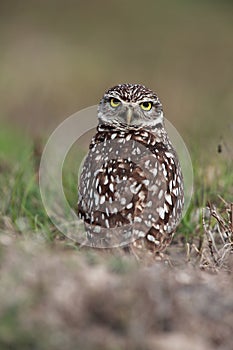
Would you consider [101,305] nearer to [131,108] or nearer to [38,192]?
[131,108]

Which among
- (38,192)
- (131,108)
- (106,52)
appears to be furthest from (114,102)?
(106,52)

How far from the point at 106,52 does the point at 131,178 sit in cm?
1707

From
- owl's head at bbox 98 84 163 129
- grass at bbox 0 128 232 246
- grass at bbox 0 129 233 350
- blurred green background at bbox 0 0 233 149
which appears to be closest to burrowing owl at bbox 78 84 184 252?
owl's head at bbox 98 84 163 129

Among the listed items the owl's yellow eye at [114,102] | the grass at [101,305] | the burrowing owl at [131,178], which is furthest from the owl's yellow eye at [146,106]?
the grass at [101,305]

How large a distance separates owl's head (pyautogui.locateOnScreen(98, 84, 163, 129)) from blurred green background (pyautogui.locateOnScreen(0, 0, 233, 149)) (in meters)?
5.09

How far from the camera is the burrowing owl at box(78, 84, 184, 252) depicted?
189 inches

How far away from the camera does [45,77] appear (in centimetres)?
1705

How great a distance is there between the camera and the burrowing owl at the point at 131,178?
479 cm

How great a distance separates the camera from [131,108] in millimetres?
4977

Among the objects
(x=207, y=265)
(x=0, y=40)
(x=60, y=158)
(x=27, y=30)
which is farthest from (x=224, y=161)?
(x=27, y=30)

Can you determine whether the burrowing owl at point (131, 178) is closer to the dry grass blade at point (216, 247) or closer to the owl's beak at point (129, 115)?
the owl's beak at point (129, 115)

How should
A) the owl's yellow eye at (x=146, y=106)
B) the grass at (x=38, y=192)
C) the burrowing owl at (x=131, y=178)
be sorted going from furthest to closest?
1. the grass at (x=38, y=192)
2. the owl's yellow eye at (x=146, y=106)
3. the burrowing owl at (x=131, y=178)

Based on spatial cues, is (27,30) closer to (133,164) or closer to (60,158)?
(60,158)

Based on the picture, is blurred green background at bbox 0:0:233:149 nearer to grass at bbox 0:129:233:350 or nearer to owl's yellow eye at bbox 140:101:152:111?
owl's yellow eye at bbox 140:101:152:111
